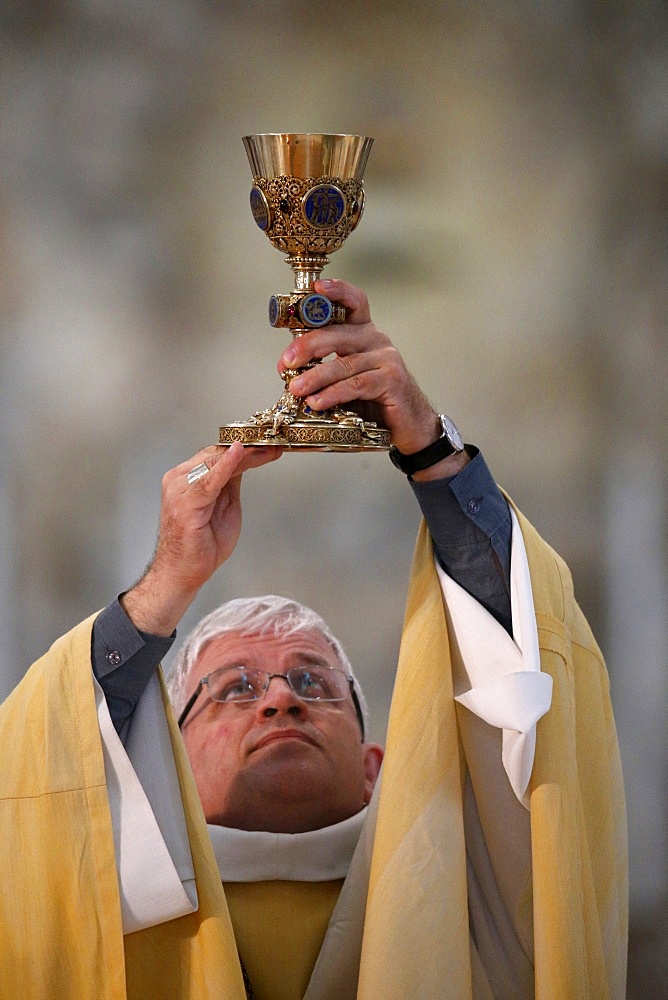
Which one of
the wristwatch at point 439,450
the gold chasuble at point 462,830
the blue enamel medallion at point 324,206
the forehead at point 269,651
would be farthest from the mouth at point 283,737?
the blue enamel medallion at point 324,206

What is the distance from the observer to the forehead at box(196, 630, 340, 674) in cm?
180

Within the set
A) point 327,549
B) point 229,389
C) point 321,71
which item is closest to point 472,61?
point 321,71

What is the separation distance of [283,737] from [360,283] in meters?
1.32

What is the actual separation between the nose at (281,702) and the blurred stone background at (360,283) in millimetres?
833

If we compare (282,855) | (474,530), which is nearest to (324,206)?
(474,530)

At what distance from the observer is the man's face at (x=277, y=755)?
1.72m

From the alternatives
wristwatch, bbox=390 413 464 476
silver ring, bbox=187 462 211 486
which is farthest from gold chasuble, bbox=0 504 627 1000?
silver ring, bbox=187 462 211 486

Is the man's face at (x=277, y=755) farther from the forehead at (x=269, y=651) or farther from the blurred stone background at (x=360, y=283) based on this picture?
the blurred stone background at (x=360, y=283)

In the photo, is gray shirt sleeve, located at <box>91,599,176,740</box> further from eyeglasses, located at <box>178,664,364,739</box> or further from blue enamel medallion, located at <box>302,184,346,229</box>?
blue enamel medallion, located at <box>302,184,346,229</box>

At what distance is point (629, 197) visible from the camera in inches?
108

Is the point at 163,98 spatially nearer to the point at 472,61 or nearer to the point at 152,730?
the point at 472,61

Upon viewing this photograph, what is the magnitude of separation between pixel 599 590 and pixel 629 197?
3.12 ft

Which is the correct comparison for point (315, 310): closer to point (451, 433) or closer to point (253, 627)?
point (451, 433)

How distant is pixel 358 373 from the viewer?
50.9 inches
